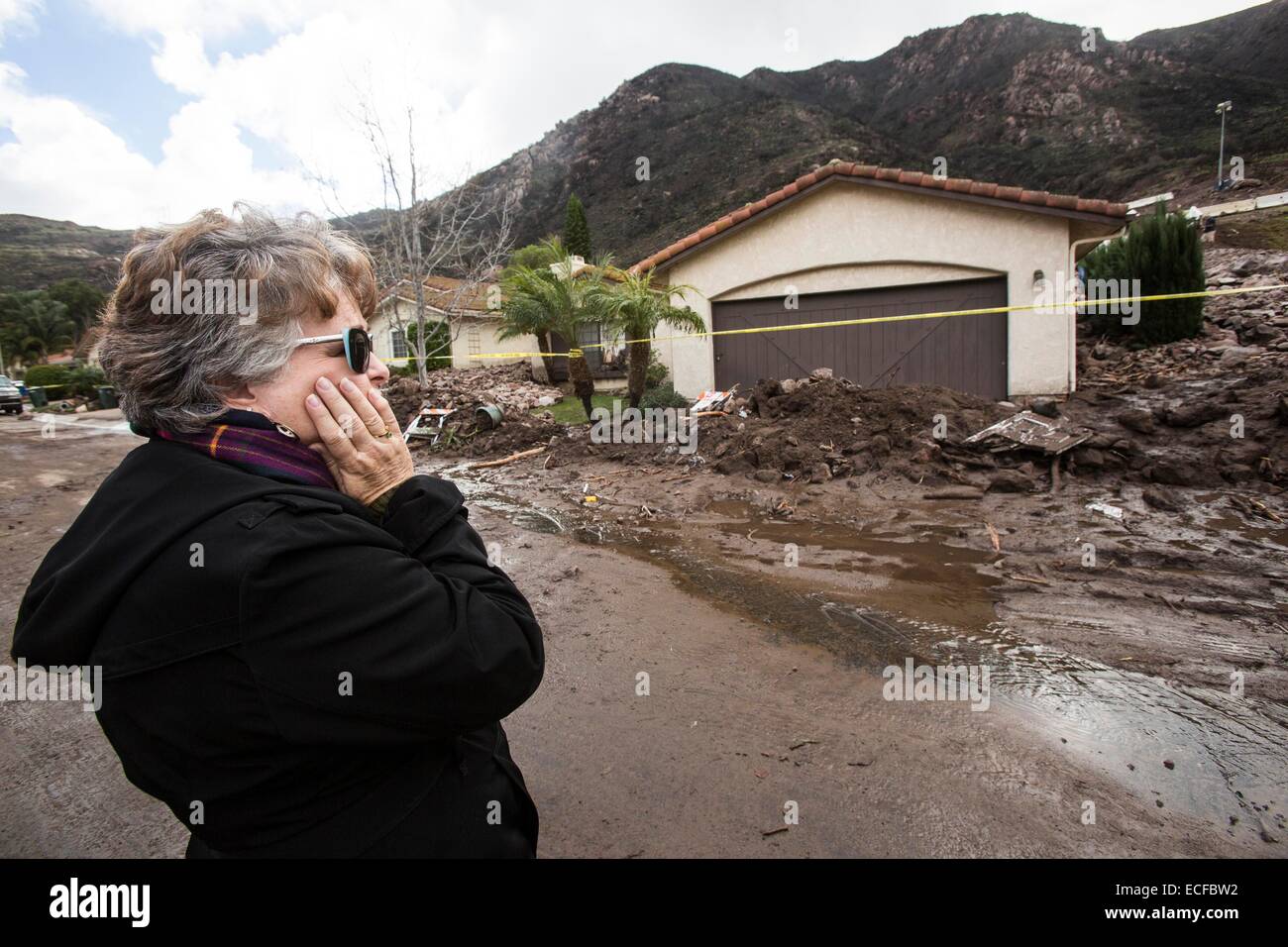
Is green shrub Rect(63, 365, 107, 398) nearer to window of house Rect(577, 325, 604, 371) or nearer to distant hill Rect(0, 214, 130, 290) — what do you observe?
window of house Rect(577, 325, 604, 371)

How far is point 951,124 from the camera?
80.4 metres

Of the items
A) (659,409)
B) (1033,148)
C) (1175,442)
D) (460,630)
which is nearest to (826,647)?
(460,630)

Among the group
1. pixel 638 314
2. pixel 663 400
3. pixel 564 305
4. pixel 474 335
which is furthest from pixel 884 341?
pixel 474 335

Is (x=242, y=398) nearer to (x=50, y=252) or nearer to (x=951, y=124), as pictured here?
(x=951, y=124)

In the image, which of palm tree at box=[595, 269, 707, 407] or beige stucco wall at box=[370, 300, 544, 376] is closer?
palm tree at box=[595, 269, 707, 407]

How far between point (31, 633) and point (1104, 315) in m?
17.5

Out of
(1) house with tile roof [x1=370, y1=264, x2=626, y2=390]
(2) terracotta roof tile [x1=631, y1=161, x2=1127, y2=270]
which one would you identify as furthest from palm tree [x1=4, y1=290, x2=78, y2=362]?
(2) terracotta roof tile [x1=631, y1=161, x2=1127, y2=270]

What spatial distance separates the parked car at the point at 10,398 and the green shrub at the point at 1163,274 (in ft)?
114

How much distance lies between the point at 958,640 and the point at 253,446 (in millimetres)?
4054

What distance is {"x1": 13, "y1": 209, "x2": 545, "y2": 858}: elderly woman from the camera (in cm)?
107

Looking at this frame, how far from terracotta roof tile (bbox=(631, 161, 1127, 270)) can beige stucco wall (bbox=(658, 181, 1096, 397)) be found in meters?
0.25

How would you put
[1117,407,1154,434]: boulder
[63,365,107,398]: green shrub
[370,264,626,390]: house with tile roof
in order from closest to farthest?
1. [1117,407,1154,434]: boulder
2. [370,264,626,390]: house with tile roof
3. [63,365,107,398]: green shrub

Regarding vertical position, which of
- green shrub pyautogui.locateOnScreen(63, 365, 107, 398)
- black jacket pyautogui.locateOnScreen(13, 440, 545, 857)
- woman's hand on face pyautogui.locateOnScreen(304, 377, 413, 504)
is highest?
green shrub pyautogui.locateOnScreen(63, 365, 107, 398)

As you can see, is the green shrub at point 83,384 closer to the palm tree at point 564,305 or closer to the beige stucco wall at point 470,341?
the beige stucco wall at point 470,341
